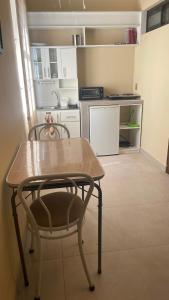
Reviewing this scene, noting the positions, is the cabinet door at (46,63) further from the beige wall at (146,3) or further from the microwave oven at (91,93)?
the beige wall at (146,3)

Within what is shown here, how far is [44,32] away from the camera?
3.89 meters

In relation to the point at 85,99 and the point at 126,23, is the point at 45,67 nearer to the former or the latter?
the point at 85,99

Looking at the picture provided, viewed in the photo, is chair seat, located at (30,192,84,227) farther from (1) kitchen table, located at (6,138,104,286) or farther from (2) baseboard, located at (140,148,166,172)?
(2) baseboard, located at (140,148,166,172)

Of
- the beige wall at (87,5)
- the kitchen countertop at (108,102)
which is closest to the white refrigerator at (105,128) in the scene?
the kitchen countertop at (108,102)

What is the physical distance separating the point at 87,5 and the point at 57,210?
3.74 m

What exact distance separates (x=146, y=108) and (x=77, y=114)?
1175 millimetres

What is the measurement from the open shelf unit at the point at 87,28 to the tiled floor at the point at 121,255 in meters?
2.69

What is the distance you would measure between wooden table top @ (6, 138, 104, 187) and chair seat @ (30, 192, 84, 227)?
0.23 m

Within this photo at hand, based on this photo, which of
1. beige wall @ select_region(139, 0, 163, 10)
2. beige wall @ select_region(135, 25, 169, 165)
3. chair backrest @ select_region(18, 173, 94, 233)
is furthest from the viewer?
beige wall @ select_region(139, 0, 163, 10)

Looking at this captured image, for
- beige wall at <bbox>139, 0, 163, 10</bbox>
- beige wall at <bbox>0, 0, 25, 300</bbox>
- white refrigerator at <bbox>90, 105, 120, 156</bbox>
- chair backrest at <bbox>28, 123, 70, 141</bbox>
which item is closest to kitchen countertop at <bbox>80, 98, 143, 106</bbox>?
white refrigerator at <bbox>90, 105, 120, 156</bbox>

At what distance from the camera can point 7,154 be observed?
1.56 meters

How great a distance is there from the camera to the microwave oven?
399 cm

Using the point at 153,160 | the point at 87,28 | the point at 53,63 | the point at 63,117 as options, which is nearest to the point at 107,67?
the point at 87,28

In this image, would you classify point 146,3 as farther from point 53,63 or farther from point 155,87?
point 53,63
